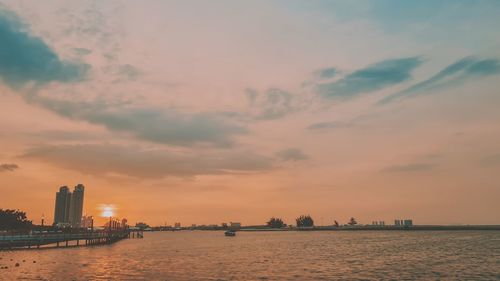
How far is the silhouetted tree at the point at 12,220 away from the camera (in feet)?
526

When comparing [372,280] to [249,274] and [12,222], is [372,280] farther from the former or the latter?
[12,222]

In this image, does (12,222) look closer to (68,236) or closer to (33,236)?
(68,236)

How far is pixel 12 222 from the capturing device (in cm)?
16400

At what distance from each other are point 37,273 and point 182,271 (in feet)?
65.4

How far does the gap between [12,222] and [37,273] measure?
411ft

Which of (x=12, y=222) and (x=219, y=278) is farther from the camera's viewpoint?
(x=12, y=222)

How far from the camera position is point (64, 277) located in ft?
176

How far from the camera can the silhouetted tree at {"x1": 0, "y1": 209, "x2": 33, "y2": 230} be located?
16025 cm

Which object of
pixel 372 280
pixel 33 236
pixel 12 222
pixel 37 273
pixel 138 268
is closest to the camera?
pixel 372 280

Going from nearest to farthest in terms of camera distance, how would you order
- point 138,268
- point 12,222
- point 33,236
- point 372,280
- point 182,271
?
point 372,280
point 182,271
point 138,268
point 33,236
point 12,222

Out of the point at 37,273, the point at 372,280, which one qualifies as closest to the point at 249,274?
the point at 372,280

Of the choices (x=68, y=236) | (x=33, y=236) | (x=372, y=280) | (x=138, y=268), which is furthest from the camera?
(x=68, y=236)

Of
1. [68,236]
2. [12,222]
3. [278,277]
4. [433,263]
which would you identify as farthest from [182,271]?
[12,222]

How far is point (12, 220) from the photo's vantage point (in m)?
165
